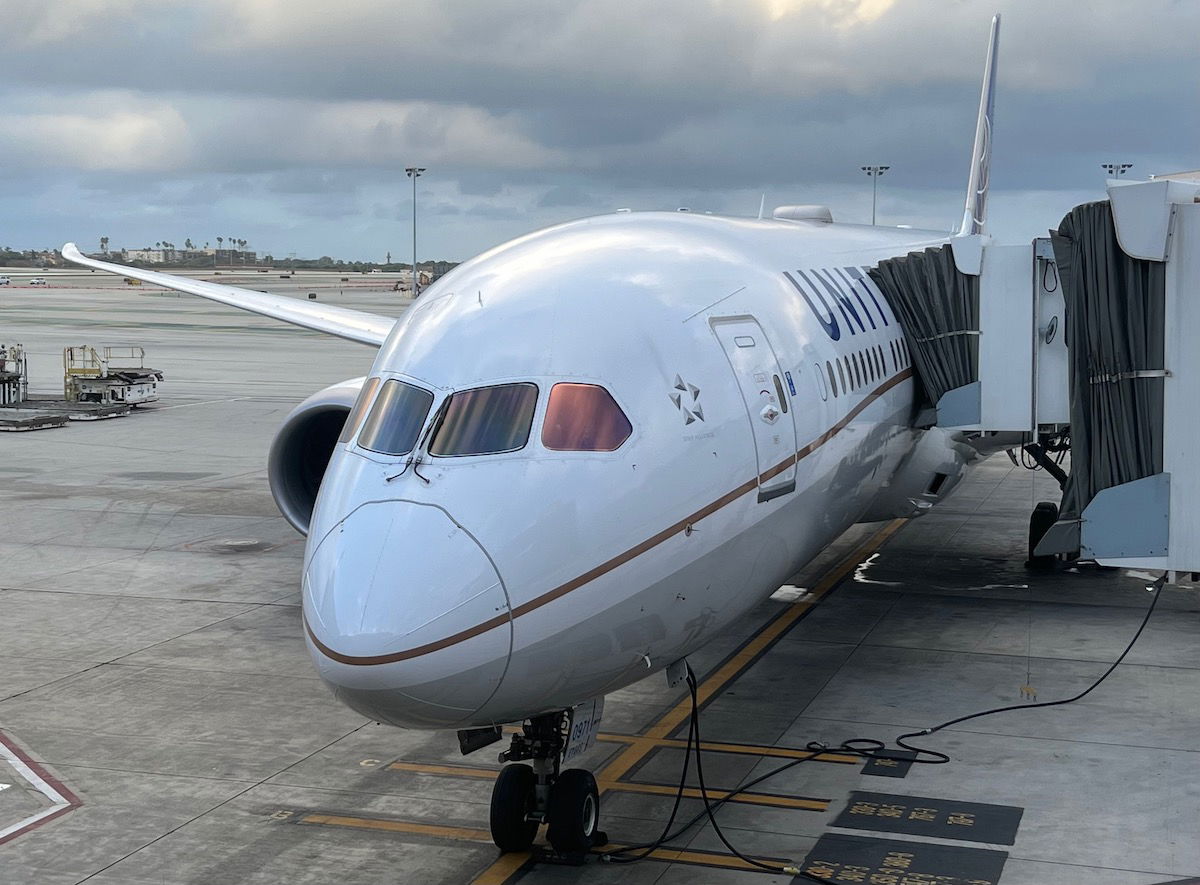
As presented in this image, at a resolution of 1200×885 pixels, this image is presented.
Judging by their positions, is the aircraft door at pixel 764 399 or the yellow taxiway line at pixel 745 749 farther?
the yellow taxiway line at pixel 745 749

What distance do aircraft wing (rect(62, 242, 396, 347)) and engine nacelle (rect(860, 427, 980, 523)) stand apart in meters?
8.40

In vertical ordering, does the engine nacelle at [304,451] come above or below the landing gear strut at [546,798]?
above

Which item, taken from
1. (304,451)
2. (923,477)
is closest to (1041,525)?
(923,477)

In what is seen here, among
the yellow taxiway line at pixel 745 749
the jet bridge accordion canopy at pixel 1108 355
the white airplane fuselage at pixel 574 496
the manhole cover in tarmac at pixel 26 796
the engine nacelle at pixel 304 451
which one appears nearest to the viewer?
the white airplane fuselage at pixel 574 496

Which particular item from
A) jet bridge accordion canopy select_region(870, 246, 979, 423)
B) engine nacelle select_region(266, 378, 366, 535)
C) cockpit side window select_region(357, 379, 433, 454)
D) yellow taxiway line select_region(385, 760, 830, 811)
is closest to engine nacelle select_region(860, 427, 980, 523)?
jet bridge accordion canopy select_region(870, 246, 979, 423)

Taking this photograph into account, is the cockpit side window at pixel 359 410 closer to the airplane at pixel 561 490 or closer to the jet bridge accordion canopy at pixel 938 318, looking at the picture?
the airplane at pixel 561 490

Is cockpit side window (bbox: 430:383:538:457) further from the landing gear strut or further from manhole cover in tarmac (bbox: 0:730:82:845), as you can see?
manhole cover in tarmac (bbox: 0:730:82:845)

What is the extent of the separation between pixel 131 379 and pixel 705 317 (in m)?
33.4

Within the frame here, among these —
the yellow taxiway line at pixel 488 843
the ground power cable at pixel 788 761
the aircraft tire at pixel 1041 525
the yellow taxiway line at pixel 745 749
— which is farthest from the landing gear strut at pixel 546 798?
the aircraft tire at pixel 1041 525

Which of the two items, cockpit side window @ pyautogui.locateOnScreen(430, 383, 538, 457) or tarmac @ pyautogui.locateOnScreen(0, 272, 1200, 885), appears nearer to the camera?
cockpit side window @ pyautogui.locateOnScreen(430, 383, 538, 457)

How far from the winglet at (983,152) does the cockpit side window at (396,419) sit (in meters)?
20.4

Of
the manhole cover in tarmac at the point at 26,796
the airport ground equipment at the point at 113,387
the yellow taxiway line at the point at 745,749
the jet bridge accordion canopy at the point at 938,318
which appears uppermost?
the jet bridge accordion canopy at the point at 938,318

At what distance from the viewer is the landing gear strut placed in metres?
10.0

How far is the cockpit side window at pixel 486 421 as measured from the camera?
8.88m
